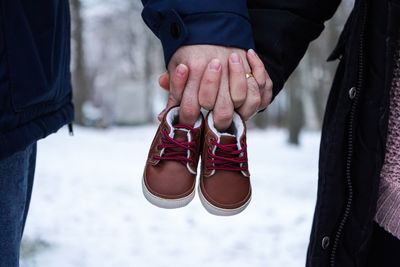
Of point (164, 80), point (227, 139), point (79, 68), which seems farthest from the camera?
point (79, 68)

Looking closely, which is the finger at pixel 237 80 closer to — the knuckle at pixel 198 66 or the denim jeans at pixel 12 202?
the knuckle at pixel 198 66

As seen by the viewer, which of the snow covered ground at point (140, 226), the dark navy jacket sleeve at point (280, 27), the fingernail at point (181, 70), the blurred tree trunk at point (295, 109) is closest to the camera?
the fingernail at point (181, 70)

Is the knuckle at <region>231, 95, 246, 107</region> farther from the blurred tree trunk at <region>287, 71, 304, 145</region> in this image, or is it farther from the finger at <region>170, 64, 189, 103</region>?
the blurred tree trunk at <region>287, 71, 304, 145</region>

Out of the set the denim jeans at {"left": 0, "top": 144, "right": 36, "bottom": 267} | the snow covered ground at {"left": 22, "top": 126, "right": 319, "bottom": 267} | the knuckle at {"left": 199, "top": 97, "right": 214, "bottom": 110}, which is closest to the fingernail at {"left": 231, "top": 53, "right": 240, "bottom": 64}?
the knuckle at {"left": 199, "top": 97, "right": 214, "bottom": 110}

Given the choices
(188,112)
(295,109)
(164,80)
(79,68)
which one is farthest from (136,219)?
(79,68)

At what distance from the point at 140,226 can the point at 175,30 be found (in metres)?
3.43

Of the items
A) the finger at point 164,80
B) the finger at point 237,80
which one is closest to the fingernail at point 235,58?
the finger at point 237,80

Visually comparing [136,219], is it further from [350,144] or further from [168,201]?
[350,144]

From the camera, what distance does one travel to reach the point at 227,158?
131 centimetres

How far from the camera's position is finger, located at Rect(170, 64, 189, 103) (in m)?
1.26

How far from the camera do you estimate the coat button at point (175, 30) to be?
129cm

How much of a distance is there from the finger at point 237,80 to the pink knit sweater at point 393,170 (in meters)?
0.35

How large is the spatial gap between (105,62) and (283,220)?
93.0ft

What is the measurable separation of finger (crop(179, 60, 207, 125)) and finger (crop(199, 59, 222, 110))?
0.02 meters
